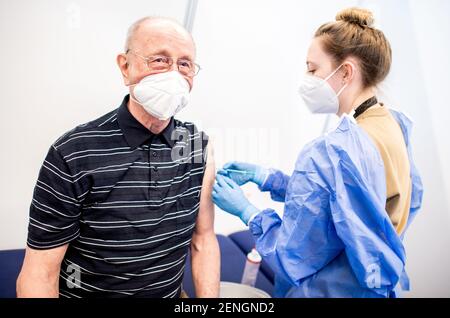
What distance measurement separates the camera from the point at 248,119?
6.28ft

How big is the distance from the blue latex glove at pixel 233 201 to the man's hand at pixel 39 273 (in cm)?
57

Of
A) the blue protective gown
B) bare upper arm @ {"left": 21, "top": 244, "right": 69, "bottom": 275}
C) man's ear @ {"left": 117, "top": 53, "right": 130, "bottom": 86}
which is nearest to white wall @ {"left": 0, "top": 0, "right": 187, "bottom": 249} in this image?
man's ear @ {"left": 117, "top": 53, "right": 130, "bottom": 86}

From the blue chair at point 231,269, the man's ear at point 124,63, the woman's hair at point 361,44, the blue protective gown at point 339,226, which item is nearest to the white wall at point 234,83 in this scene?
the blue chair at point 231,269

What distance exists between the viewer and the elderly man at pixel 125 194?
33.7 inches

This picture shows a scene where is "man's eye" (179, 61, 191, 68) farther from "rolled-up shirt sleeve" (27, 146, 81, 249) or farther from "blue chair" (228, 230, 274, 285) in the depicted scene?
"blue chair" (228, 230, 274, 285)

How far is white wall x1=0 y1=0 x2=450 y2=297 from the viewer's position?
1.34 meters

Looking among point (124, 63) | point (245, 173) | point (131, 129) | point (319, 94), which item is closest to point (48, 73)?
point (124, 63)

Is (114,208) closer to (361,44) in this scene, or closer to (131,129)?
(131,129)

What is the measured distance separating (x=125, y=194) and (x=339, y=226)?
0.69 meters

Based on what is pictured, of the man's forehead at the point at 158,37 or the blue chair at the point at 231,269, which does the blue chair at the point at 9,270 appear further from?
the man's forehead at the point at 158,37

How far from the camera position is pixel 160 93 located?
0.92m

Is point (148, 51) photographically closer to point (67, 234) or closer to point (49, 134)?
point (67, 234)
